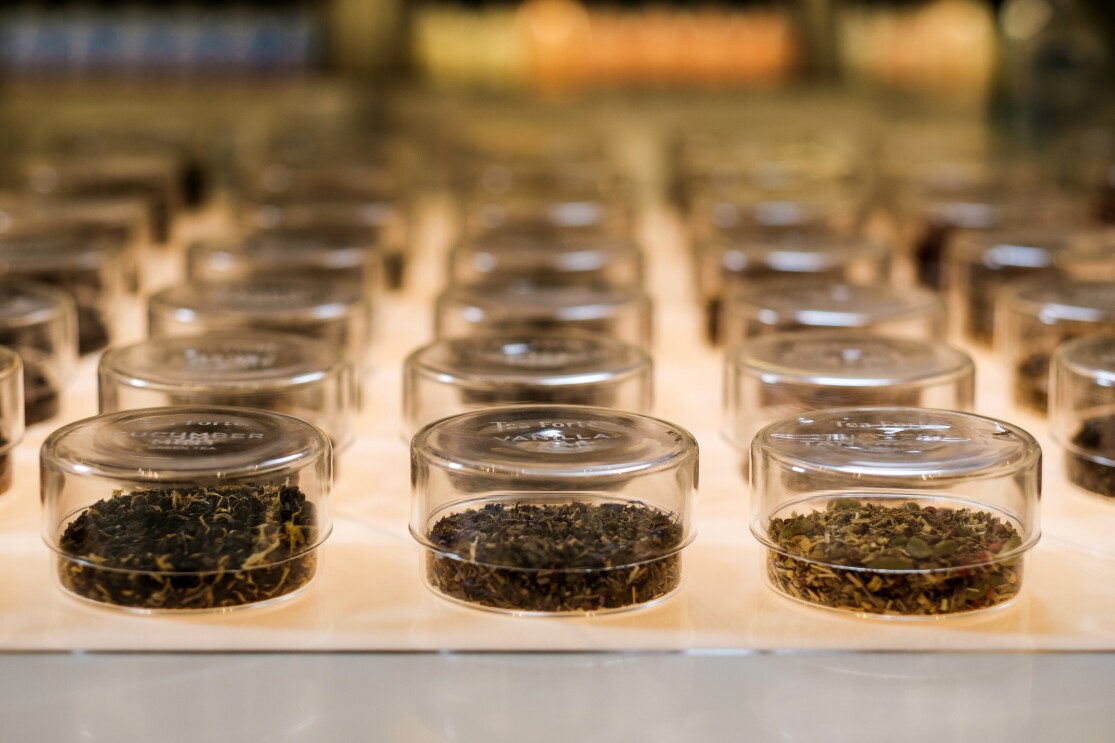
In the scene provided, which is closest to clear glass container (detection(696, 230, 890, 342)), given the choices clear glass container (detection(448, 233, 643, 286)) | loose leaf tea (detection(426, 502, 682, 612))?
clear glass container (detection(448, 233, 643, 286))

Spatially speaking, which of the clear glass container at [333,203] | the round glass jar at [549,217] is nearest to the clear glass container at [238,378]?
the clear glass container at [333,203]

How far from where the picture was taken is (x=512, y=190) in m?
2.75

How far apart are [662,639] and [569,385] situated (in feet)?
1.33

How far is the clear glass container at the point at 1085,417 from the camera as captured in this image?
126cm

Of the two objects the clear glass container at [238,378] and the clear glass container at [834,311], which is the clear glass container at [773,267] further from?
the clear glass container at [238,378]

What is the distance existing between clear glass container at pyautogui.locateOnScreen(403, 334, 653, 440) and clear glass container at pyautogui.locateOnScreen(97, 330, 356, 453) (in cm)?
7

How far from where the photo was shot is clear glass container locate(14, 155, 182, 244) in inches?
101

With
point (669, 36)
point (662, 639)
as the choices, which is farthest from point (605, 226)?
point (669, 36)

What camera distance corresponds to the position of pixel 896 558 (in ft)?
3.31

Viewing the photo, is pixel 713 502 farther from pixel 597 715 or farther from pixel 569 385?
pixel 597 715

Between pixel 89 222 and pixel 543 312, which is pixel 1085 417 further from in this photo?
pixel 89 222

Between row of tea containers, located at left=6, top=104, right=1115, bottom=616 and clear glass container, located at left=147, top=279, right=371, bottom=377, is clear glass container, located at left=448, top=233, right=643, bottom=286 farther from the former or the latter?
row of tea containers, located at left=6, top=104, right=1115, bottom=616

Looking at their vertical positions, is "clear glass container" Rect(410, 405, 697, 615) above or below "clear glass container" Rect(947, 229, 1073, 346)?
below

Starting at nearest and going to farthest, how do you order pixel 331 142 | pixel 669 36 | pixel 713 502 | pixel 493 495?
pixel 493 495, pixel 713 502, pixel 331 142, pixel 669 36
